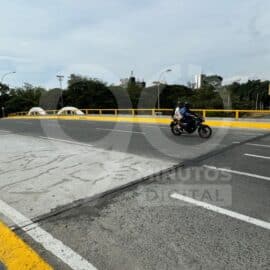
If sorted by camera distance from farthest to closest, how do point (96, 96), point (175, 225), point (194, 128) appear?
point (96, 96), point (194, 128), point (175, 225)

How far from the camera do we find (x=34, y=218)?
381cm

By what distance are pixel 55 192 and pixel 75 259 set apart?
2.11 meters

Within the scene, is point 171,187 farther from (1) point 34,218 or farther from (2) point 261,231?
(1) point 34,218

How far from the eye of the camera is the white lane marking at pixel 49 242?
2807 mm

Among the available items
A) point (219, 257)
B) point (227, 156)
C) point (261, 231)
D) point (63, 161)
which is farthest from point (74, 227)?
point (227, 156)

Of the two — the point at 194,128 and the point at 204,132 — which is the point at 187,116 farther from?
the point at 204,132

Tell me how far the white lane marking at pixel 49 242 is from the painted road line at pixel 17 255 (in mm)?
164

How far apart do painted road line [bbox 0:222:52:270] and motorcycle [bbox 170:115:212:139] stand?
9648mm

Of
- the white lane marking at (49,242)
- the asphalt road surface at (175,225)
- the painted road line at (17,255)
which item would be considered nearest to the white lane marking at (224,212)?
the asphalt road surface at (175,225)

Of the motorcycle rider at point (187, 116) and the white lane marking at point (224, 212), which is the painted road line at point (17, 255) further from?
the motorcycle rider at point (187, 116)

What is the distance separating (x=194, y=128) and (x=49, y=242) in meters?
10.1

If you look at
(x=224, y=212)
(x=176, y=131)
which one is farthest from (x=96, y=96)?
(x=224, y=212)

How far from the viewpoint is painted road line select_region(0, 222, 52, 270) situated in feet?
9.11

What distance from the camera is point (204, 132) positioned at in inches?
470
